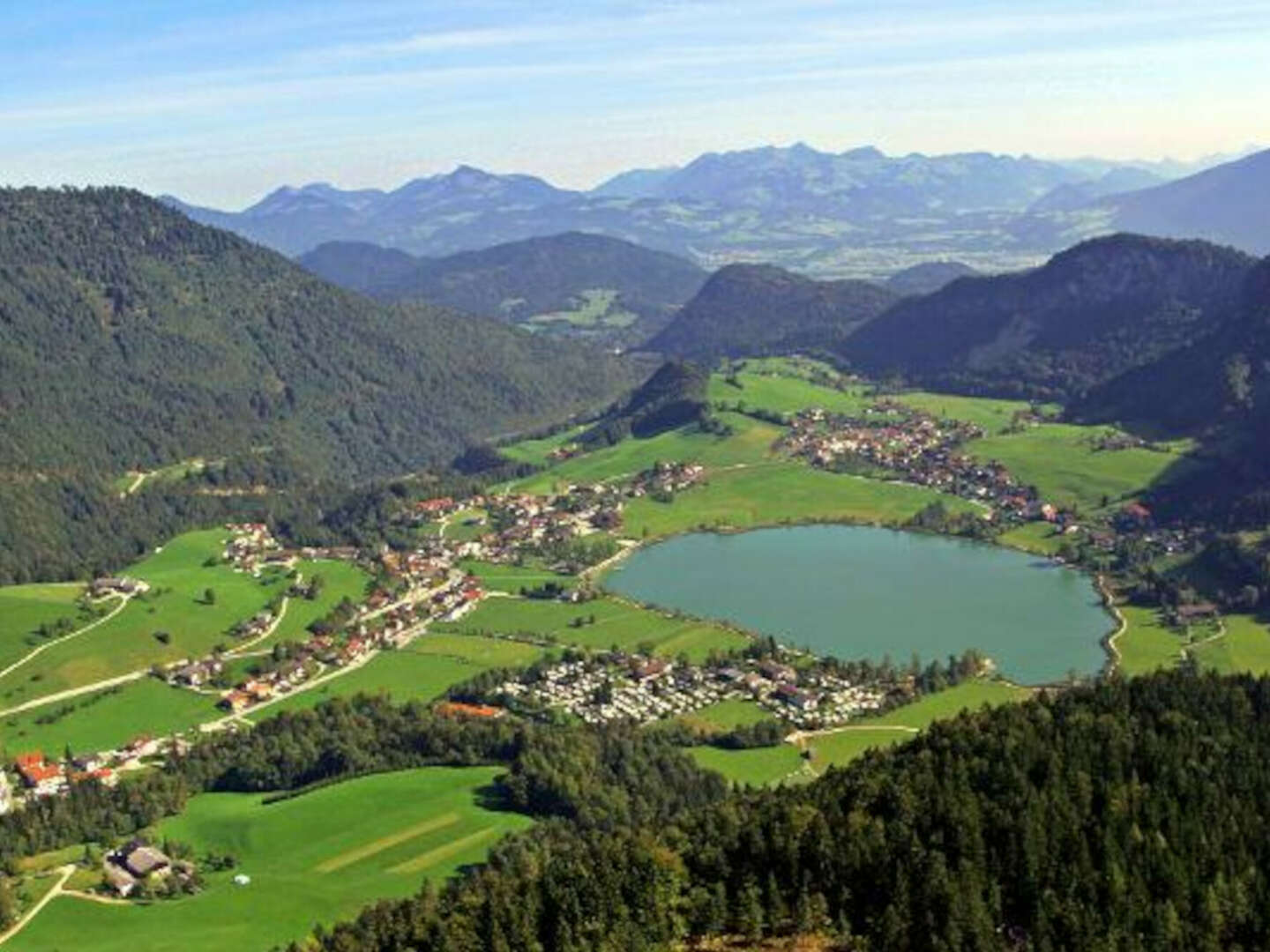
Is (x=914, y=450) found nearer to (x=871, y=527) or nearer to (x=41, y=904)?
(x=871, y=527)

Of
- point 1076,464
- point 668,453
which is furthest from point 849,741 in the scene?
point 668,453

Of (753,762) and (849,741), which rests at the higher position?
(753,762)

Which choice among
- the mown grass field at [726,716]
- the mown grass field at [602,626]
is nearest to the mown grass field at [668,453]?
the mown grass field at [602,626]

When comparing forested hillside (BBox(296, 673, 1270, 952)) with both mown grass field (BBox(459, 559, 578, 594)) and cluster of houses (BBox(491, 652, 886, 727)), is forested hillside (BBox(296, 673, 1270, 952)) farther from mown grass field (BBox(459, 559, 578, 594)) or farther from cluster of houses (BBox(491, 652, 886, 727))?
mown grass field (BBox(459, 559, 578, 594))

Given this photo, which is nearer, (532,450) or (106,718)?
(106,718)

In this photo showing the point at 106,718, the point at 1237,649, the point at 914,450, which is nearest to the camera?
the point at 1237,649
